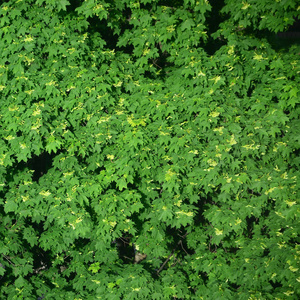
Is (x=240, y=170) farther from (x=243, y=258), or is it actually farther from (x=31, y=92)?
(x=31, y=92)

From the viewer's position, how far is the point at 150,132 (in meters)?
6.26

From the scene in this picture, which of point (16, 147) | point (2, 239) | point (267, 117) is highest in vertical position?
point (16, 147)

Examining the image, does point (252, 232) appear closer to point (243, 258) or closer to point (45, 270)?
point (243, 258)

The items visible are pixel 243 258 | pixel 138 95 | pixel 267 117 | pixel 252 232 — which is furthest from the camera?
pixel 252 232

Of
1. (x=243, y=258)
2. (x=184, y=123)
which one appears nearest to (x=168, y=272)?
(x=243, y=258)

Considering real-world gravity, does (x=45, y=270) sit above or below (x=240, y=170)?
below

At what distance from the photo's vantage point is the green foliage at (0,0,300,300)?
19.7 ft

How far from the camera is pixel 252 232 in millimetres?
7332

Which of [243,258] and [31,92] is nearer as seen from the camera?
[31,92]

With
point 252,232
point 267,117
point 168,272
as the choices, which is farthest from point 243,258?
point 267,117

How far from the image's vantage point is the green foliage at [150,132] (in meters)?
6.01

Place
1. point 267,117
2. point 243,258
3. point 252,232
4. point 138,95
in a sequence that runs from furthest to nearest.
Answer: point 252,232, point 243,258, point 138,95, point 267,117

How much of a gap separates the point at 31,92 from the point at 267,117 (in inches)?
156

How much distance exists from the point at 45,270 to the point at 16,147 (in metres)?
2.84
